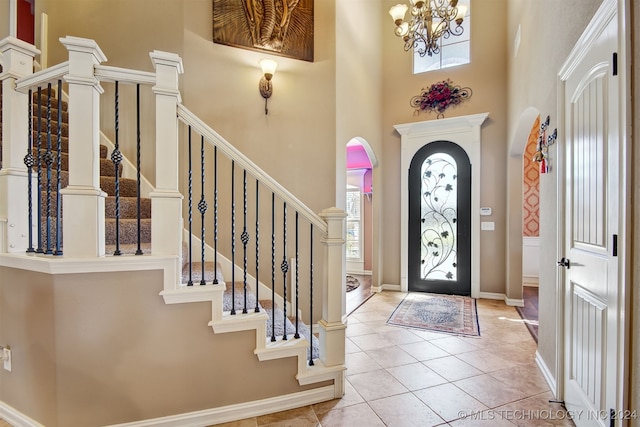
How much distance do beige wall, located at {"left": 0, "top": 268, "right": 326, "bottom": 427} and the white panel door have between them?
183 cm

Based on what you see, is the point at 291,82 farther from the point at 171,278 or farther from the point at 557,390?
the point at 557,390

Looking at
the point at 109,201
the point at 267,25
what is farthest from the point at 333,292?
the point at 267,25

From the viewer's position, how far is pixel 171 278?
5.67 feet

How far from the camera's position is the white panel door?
1416mm

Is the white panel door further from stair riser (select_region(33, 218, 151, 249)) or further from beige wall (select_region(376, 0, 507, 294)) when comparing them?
stair riser (select_region(33, 218, 151, 249))

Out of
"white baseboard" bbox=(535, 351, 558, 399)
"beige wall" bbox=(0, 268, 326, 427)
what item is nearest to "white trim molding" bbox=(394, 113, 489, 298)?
"white baseboard" bbox=(535, 351, 558, 399)

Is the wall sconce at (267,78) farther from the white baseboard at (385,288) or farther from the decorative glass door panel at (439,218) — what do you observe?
the white baseboard at (385,288)

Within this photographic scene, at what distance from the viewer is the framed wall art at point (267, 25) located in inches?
123

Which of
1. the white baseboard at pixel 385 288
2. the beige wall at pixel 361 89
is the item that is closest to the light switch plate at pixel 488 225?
the beige wall at pixel 361 89

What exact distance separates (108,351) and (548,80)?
137 inches

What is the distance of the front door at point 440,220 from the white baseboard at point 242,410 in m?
3.30

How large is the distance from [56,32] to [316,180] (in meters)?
3.08

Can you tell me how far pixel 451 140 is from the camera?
4766 mm

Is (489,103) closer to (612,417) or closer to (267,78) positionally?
(267,78)
